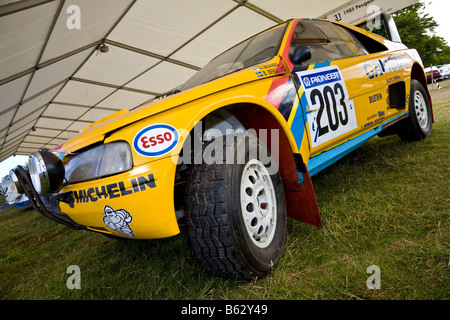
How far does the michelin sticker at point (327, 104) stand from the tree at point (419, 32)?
19171mm

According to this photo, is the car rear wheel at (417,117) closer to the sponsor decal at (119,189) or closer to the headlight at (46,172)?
the sponsor decal at (119,189)

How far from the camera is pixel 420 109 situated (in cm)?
297

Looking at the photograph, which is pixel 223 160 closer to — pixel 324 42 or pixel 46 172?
pixel 46 172

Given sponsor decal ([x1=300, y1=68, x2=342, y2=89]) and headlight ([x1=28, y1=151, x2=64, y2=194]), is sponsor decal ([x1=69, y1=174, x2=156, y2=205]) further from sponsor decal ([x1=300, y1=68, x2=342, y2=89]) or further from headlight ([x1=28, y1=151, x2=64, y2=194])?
sponsor decal ([x1=300, y1=68, x2=342, y2=89])

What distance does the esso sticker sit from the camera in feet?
3.35

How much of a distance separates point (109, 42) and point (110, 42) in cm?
2

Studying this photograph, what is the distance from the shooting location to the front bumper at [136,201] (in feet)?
3.24

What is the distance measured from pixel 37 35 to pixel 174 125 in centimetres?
404

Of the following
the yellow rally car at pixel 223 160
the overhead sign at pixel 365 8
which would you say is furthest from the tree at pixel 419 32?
the yellow rally car at pixel 223 160

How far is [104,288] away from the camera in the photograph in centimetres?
145

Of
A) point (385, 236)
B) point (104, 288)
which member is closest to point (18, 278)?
point (104, 288)

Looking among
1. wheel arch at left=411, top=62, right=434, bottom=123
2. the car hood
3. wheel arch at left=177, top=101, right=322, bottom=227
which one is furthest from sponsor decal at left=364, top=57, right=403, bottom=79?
the car hood

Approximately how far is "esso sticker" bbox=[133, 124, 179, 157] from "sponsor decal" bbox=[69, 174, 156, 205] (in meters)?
0.11
